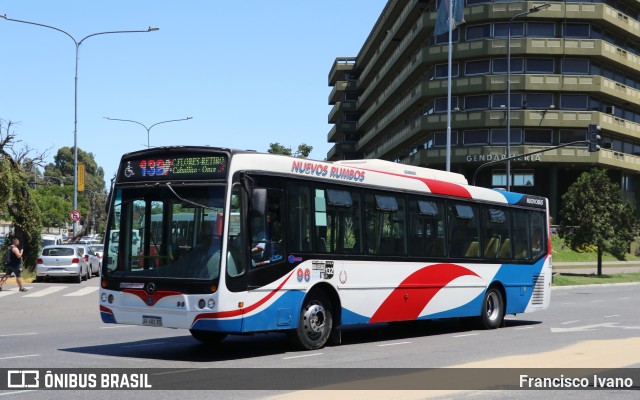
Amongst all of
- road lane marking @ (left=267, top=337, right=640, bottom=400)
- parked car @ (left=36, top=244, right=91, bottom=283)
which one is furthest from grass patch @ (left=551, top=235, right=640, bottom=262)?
road lane marking @ (left=267, top=337, right=640, bottom=400)

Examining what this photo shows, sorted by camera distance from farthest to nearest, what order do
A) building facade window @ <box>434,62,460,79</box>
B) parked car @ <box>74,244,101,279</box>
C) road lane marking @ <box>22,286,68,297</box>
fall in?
building facade window @ <box>434,62,460,79</box>
parked car @ <box>74,244,101,279</box>
road lane marking @ <box>22,286,68,297</box>

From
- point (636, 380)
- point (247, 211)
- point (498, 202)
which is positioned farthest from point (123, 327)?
point (636, 380)

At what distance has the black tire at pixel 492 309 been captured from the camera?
60.4ft

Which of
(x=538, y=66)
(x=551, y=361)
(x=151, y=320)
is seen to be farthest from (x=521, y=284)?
(x=538, y=66)

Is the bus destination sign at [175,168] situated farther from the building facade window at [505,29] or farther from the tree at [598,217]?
the building facade window at [505,29]

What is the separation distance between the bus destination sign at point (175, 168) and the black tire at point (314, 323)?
A: 8.26 feet

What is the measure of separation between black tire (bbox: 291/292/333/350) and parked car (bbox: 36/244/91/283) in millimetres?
23289

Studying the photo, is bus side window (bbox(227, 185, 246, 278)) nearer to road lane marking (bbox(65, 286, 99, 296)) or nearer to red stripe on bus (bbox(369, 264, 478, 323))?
red stripe on bus (bbox(369, 264, 478, 323))

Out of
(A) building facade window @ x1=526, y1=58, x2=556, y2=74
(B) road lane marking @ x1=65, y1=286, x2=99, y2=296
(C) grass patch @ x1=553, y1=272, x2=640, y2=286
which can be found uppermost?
(A) building facade window @ x1=526, y1=58, x2=556, y2=74

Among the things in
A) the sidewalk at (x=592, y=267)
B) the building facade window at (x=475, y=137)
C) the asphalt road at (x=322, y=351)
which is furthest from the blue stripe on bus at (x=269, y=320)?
the building facade window at (x=475, y=137)

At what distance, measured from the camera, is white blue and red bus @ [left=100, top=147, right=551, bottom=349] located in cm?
1238

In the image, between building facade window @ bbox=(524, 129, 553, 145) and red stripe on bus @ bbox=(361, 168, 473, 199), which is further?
building facade window @ bbox=(524, 129, 553, 145)

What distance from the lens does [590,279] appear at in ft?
151

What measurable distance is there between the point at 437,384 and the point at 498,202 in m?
9.52
